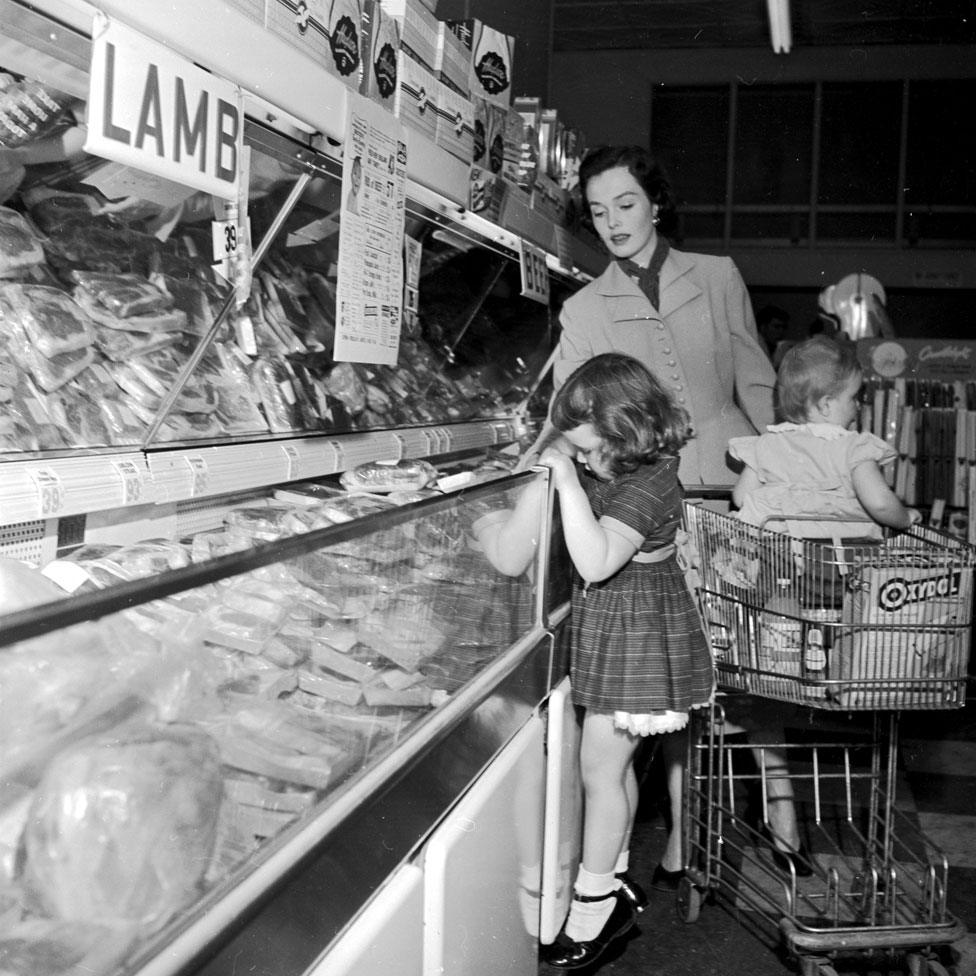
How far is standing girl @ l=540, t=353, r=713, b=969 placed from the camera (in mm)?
2332

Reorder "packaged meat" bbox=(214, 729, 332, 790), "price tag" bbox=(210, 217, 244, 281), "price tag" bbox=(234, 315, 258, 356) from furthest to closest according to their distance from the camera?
"price tag" bbox=(234, 315, 258, 356), "price tag" bbox=(210, 217, 244, 281), "packaged meat" bbox=(214, 729, 332, 790)

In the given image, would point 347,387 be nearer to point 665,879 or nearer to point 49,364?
point 49,364

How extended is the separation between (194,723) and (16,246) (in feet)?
3.50

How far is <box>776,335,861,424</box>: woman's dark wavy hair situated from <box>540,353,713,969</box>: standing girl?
2.14ft

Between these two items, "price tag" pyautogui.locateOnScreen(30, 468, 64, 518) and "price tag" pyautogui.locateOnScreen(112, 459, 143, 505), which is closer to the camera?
"price tag" pyautogui.locateOnScreen(30, 468, 64, 518)

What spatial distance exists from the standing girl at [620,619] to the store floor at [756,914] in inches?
9.0

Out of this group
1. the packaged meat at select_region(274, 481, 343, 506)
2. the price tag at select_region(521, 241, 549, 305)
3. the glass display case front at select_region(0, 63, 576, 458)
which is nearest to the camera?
the glass display case front at select_region(0, 63, 576, 458)

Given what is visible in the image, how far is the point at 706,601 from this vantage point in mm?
2582

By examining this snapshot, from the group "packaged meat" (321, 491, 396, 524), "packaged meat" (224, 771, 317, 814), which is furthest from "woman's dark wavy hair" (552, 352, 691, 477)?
"packaged meat" (224, 771, 317, 814)

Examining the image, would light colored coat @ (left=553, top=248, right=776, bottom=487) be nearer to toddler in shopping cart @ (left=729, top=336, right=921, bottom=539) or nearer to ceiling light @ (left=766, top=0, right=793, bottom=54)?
toddler in shopping cart @ (left=729, top=336, right=921, bottom=539)

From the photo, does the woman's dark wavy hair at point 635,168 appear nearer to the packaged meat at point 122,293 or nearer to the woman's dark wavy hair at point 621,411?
the woman's dark wavy hair at point 621,411

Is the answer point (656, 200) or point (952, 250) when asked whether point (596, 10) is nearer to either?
point (952, 250)

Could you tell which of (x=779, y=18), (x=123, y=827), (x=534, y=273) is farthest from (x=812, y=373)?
(x=779, y=18)

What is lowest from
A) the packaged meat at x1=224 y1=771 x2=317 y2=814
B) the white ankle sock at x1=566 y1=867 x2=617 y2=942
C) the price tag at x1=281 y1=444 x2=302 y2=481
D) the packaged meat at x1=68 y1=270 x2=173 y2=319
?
the white ankle sock at x1=566 y1=867 x2=617 y2=942
